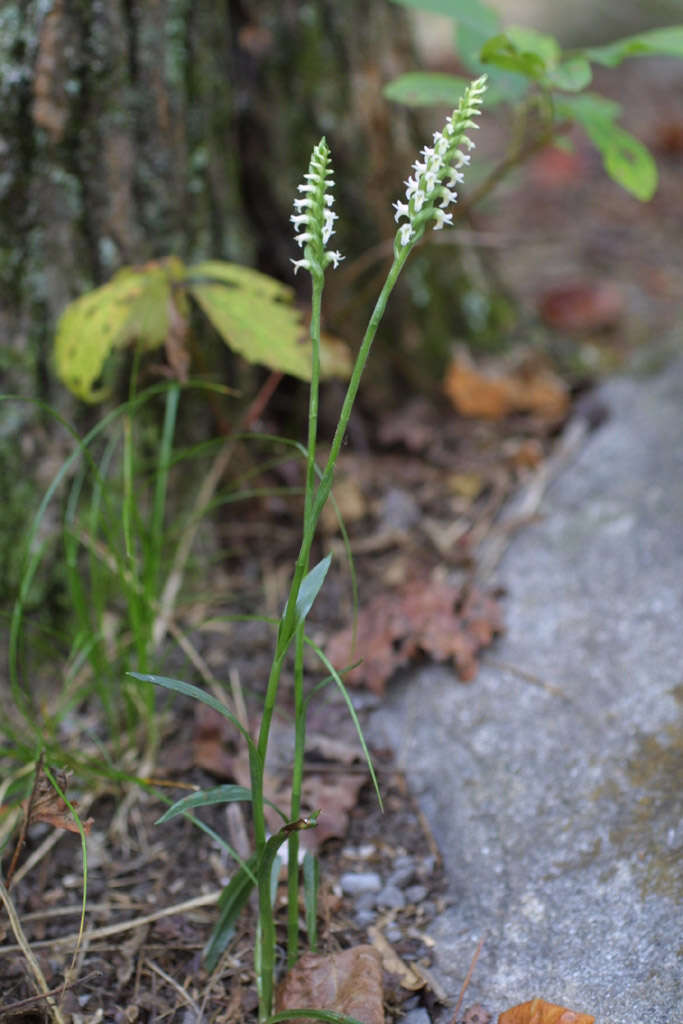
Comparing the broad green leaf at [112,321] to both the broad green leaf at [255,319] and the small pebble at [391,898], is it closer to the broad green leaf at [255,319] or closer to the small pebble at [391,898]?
the broad green leaf at [255,319]

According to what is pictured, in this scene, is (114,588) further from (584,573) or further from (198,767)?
(584,573)

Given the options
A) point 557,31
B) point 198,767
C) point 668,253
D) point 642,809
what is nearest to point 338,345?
point 198,767

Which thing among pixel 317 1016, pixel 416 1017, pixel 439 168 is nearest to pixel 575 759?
pixel 416 1017

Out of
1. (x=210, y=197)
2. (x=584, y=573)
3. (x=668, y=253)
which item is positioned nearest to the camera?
(x=584, y=573)

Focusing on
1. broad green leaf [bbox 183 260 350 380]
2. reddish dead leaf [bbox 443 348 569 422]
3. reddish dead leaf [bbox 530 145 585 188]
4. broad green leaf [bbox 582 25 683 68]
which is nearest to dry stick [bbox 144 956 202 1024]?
broad green leaf [bbox 183 260 350 380]

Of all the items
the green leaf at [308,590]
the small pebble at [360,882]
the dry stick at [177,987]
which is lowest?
the small pebble at [360,882]

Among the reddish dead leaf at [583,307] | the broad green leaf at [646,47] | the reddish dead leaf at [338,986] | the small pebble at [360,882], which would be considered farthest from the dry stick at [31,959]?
the reddish dead leaf at [583,307]
